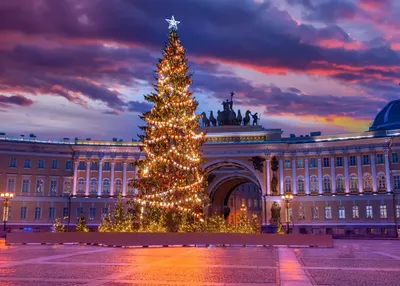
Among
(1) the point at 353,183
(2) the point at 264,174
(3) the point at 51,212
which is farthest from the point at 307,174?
(3) the point at 51,212

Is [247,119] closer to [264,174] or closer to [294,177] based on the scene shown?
[264,174]

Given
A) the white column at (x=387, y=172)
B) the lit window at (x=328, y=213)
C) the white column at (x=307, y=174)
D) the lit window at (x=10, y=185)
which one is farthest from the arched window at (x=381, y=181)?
the lit window at (x=10, y=185)

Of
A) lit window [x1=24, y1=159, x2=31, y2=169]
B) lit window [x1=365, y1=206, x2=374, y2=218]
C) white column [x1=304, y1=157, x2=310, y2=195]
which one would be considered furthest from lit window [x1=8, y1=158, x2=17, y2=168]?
lit window [x1=365, y1=206, x2=374, y2=218]

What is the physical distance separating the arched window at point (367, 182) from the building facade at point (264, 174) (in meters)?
A: 0.14

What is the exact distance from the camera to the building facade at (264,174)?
71812 mm

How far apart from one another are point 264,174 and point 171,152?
4261 cm

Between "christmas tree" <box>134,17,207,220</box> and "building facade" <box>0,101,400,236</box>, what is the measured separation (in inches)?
1576

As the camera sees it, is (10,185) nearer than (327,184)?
No

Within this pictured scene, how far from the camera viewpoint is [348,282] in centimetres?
1597

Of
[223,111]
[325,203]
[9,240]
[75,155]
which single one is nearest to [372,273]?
[9,240]

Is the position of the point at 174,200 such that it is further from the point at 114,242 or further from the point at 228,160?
the point at 228,160

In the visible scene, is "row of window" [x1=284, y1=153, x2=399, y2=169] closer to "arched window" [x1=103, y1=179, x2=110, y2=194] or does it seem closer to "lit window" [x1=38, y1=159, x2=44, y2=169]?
"arched window" [x1=103, y1=179, x2=110, y2=194]

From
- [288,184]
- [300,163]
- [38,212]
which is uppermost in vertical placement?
[300,163]

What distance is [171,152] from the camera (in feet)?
122
